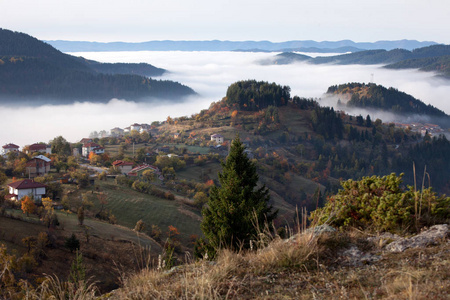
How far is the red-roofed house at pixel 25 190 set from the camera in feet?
122

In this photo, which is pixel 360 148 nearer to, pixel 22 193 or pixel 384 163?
pixel 384 163

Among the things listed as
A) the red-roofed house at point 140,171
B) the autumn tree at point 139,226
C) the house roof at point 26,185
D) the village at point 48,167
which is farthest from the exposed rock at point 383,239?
the red-roofed house at point 140,171

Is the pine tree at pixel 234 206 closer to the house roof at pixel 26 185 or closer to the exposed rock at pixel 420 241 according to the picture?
the exposed rock at pixel 420 241

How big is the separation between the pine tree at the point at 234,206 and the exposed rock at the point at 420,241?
3.97 metres

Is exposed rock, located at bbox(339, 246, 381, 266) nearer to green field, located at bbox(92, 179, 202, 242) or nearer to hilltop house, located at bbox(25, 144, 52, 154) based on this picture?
green field, located at bbox(92, 179, 202, 242)

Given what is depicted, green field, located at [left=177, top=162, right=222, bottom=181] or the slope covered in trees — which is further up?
the slope covered in trees

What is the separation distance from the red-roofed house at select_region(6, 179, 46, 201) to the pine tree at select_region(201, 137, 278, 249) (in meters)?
31.0

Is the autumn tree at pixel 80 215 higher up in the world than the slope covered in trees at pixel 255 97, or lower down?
lower down

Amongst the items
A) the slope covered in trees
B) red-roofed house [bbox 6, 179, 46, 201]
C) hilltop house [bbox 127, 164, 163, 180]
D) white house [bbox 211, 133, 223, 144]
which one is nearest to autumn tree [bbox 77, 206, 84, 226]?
red-roofed house [bbox 6, 179, 46, 201]

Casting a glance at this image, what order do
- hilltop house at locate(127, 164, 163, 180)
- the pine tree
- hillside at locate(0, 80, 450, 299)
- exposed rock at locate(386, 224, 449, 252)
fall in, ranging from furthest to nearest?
hilltop house at locate(127, 164, 163, 180) < the pine tree < exposed rock at locate(386, 224, 449, 252) < hillside at locate(0, 80, 450, 299)

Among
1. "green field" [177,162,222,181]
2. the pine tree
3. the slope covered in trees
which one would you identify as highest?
the pine tree

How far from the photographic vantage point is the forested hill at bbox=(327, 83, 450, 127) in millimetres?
181250

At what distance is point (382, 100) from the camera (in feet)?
597

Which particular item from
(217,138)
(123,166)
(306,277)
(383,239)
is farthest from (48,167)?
(306,277)
